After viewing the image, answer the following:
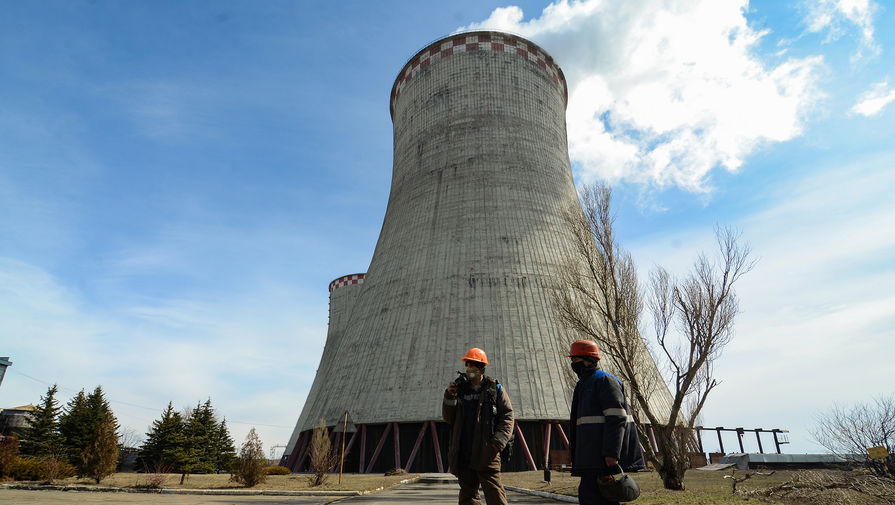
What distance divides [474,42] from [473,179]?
6358 millimetres

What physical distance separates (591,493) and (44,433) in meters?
28.1

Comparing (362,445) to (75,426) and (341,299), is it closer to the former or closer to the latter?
(75,426)

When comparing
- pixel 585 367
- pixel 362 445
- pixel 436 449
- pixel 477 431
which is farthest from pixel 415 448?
pixel 585 367

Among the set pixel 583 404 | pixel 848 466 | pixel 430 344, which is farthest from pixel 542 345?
pixel 583 404

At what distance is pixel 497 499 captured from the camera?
11.0 feet

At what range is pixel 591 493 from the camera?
9.37ft

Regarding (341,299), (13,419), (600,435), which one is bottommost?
(600,435)

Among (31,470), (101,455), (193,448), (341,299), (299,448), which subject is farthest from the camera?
(341,299)

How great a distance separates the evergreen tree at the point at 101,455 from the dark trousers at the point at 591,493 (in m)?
11.4

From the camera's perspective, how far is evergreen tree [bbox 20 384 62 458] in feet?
70.3

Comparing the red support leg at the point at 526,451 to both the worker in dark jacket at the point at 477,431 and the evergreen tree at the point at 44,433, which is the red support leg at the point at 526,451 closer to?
the worker in dark jacket at the point at 477,431

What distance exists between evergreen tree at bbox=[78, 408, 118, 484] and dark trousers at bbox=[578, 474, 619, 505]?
11433 mm

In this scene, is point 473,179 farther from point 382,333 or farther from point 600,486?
point 600,486

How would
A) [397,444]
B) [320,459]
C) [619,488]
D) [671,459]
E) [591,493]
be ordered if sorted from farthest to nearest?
[397,444]
[320,459]
[671,459]
[591,493]
[619,488]
